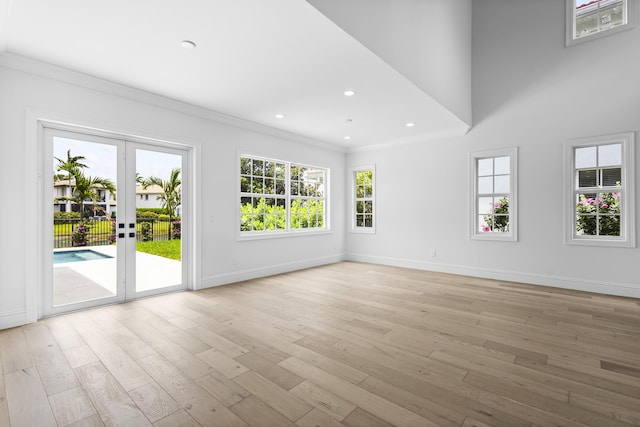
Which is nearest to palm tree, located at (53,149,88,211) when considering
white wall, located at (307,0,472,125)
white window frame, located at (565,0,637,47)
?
white wall, located at (307,0,472,125)

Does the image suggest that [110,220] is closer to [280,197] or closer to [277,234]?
[277,234]

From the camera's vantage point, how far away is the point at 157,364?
2346mm

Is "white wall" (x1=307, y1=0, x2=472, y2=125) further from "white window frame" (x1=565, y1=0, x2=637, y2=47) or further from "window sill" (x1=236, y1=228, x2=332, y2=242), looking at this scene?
"window sill" (x1=236, y1=228, x2=332, y2=242)

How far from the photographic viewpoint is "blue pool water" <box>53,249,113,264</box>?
3465mm

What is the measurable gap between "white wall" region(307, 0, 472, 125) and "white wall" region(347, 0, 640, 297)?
1.44 ft

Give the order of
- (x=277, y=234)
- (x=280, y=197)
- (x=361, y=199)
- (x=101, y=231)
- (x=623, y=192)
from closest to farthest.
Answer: (x=101, y=231) → (x=623, y=192) → (x=277, y=234) → (x=280, y=197) → (x=361, y=199)

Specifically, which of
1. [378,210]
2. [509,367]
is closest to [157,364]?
[509,367]

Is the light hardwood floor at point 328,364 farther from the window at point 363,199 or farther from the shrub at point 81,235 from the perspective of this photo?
the window at point 363,199

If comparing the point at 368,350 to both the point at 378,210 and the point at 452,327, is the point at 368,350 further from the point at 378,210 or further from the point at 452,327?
the point at 378,210

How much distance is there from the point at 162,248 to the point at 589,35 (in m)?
6.99

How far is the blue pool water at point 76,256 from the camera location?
346cm

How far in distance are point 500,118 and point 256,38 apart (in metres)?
4.47

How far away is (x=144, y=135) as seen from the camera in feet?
13.0

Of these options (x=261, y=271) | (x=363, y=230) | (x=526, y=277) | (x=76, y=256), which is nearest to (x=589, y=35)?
(x=526, y=277)
